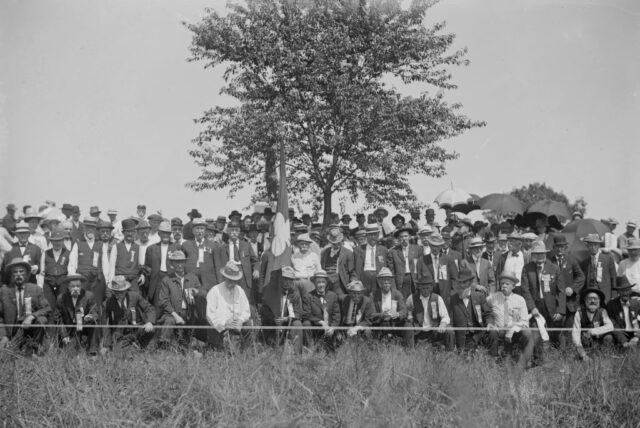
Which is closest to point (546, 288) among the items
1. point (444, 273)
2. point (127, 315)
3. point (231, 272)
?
point (444, 273)

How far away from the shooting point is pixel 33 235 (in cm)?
1305

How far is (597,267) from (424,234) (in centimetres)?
270

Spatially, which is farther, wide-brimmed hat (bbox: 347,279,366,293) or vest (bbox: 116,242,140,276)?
vest (bbox: 116,242,140,276)

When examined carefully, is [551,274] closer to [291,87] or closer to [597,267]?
[597,267]

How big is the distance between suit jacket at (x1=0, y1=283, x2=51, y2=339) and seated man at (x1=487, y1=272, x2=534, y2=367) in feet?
20.3

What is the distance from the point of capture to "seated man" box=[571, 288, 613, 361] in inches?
409

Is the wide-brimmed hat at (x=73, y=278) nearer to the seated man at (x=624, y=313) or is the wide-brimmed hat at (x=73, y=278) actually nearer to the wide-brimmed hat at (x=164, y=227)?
the wide-brimmed hat at (x=164, y=227)

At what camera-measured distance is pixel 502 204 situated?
15891mm

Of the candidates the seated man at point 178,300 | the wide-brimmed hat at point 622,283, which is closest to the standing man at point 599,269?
the wide-brimmed hat at point 622,283

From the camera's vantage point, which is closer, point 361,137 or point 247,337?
point 247,337

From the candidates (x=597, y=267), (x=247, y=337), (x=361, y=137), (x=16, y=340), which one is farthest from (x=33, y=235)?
(x=597, y=267)

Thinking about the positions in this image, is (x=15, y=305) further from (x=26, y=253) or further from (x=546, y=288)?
(x=546, y=288)

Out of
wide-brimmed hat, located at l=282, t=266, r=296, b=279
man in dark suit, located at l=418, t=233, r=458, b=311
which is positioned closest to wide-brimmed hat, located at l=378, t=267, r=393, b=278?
man in dark suit, located at l=418, t=233, r=458, b=311

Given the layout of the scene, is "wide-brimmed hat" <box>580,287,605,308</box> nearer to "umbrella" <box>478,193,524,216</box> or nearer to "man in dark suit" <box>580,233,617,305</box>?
"man in dark suit" <box>580,233,617,305</box>
